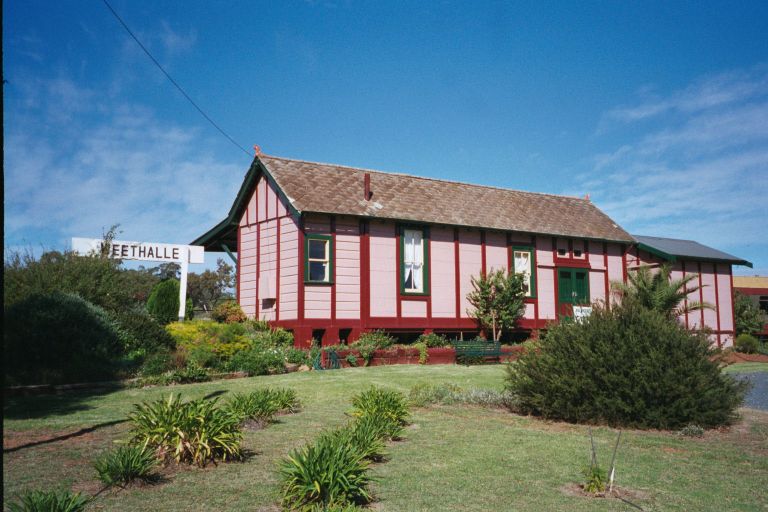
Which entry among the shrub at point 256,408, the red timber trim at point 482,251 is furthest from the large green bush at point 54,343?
the red timber trim at point 482,251

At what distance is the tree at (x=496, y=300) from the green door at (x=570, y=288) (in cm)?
291

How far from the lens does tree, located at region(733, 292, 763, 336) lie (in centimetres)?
3469

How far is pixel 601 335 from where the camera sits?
36.4 feet

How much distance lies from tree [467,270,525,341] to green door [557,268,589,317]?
2914mm

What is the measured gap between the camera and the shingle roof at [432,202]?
21219mm

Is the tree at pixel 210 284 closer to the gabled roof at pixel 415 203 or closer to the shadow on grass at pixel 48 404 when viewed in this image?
the gabled roof at pixel 415 203

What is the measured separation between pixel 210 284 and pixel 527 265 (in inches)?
1778

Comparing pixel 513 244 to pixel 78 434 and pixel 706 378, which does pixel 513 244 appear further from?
pixel 78 434

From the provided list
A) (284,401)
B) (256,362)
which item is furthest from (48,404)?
(256,362)

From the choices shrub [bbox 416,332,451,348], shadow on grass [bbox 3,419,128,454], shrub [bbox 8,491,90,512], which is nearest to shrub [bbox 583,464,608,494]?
shrub [bbox 8,491,90,512]

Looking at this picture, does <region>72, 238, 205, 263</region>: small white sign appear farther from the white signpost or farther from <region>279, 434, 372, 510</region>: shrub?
<region>279, 434, 372, 510</region>: shrub

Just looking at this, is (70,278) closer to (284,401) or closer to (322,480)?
(284,401)

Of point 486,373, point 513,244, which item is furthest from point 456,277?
point 486,373

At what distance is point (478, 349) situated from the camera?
813 inches
